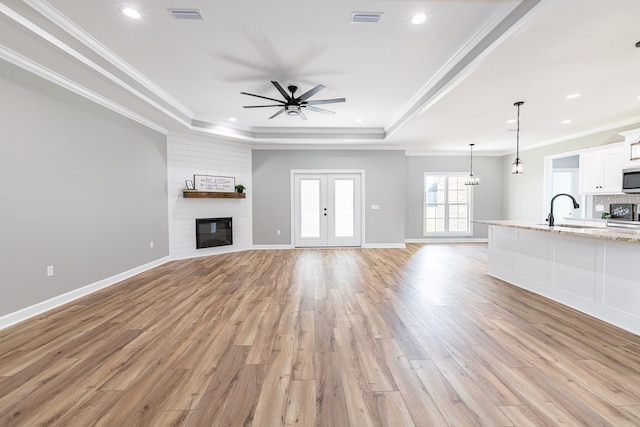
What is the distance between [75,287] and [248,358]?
3.04m

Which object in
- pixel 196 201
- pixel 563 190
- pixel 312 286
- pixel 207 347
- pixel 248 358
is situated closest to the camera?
pixel 248 358

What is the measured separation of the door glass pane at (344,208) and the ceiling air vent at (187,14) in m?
5.20

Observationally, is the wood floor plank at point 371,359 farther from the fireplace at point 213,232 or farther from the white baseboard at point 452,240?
the white baseboard at point 452,240

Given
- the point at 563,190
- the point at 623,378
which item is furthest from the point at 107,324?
the point at 563,190

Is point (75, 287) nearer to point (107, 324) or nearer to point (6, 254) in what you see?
point (6, 254)

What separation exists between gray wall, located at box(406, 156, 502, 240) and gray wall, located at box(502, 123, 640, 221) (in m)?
0.23

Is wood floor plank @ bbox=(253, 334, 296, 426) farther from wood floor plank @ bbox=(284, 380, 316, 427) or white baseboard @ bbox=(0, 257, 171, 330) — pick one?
white baseboard @ bbox=(0, 257, 171, 330)

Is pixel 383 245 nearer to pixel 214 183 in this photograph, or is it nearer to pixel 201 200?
pixel 214 183

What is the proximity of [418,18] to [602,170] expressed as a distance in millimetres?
5491

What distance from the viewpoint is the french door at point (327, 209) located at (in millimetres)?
7352

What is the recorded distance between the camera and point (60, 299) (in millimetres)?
3291

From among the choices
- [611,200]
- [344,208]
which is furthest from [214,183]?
[611,200]

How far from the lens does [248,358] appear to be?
2146mm

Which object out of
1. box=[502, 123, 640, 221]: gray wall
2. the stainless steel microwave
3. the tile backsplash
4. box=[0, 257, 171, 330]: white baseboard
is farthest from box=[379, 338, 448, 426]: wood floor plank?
box=[502, 123, 640, 221]: gray wall
